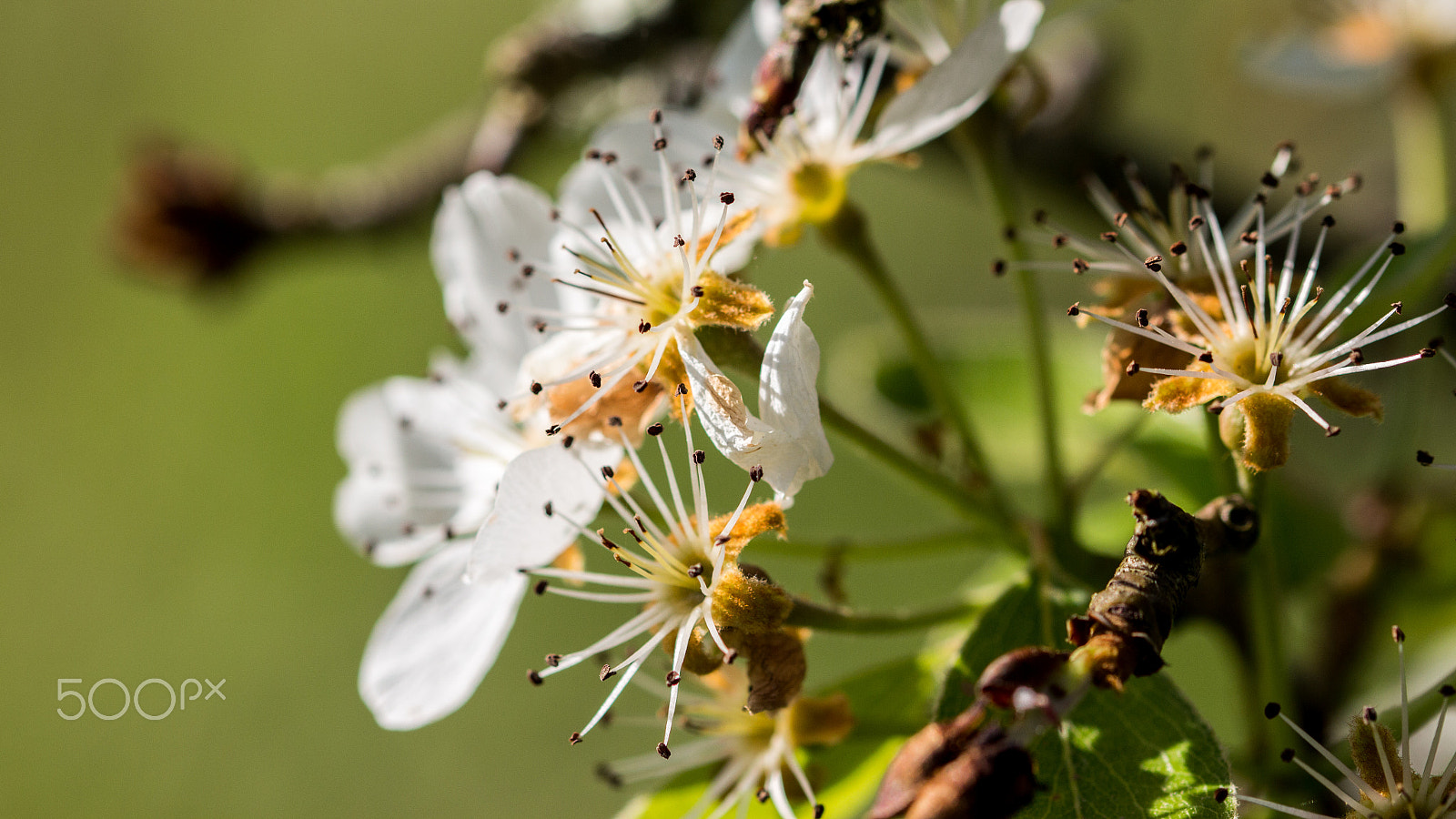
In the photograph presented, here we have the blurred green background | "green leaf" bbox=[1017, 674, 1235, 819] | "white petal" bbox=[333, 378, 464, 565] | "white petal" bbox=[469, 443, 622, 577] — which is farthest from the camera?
the blurred green background

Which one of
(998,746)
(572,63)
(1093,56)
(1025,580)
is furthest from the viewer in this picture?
(1093,56)

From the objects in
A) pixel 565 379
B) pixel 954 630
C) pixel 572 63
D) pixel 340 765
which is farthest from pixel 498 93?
pixel 340 765

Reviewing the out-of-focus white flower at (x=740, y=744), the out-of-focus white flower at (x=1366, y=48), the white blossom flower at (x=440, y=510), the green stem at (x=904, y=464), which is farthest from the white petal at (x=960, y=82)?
the out-of-focus white flower at (x=1366, y=48)

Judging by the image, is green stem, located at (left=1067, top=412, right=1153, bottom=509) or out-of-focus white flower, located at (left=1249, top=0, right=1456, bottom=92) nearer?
green stem, located at (left=1067, top=412, right=1153, bottom=509)

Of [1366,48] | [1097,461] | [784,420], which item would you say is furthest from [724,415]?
[1366,48]

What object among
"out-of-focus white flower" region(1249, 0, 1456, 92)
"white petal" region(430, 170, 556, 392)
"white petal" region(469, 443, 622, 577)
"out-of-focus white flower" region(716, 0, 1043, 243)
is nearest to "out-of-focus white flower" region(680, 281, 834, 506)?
"white petal" region(469, 443, 622, 577)

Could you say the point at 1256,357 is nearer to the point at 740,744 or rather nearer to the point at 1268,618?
the point at 1268,618

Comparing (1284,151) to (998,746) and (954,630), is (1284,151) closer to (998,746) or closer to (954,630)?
(954,630)

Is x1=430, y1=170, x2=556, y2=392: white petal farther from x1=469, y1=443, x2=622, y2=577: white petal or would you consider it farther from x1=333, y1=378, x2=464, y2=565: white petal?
x1=469, y1=443, x2=622, y2=577: white petal
